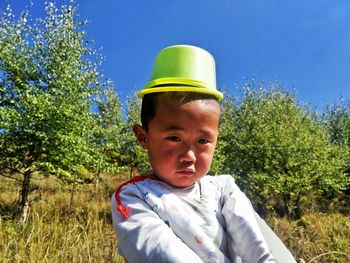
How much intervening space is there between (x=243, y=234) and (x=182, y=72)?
0.67 meters

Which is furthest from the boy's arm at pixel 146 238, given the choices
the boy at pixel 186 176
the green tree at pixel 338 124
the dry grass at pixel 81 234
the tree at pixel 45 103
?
the green tree at pixel 338 124

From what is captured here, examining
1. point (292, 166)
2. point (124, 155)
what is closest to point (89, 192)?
point (124, 155)

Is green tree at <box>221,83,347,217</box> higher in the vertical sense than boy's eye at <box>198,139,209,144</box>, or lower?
higher

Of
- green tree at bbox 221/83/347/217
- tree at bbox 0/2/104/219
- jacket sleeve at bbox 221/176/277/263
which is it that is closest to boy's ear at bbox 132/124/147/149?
jacket sleeve at bbox 221/176/277/263

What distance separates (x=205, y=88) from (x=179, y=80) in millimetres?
107

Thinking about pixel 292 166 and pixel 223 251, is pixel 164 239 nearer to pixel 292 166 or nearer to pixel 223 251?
pixel 223 251

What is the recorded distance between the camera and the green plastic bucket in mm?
1371

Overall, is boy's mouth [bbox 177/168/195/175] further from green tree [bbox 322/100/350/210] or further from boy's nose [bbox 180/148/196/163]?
green tree [bbox 322/100/350/210]

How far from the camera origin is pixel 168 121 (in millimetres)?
1388

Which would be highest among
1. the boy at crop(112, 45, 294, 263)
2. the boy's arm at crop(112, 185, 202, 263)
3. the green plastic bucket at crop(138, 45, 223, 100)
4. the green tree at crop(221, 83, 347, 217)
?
the green tree at crop(221, 83, 347, 217)

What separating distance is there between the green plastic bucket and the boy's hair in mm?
26

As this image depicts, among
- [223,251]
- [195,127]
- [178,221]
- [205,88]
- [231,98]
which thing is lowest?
[223,251]

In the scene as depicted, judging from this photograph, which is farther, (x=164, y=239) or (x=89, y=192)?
(x=89, y=192)

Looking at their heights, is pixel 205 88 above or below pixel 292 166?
below
